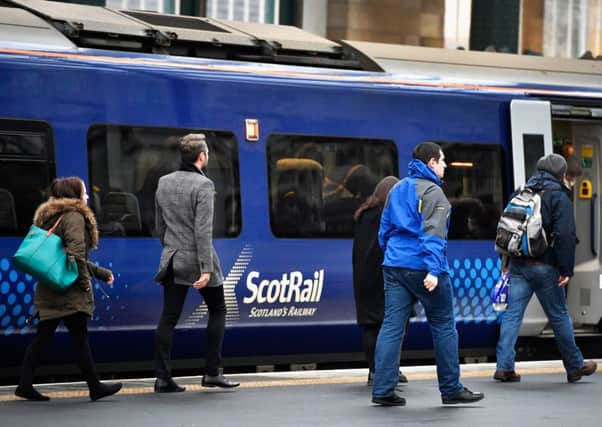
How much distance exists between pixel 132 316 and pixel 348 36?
9575mm

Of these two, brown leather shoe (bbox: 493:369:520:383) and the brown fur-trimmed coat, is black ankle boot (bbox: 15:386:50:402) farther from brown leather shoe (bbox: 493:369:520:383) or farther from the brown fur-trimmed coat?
brown leather shoe (bbox: 493:369:520:383)

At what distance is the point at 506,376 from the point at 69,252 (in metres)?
3.45

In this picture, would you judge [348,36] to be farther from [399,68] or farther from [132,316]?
[132,316]

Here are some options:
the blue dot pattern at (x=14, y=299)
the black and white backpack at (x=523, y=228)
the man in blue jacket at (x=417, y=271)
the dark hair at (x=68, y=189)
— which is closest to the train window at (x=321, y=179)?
the black and white backpack at (x=523, y=228)

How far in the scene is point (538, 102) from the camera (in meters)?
13.5

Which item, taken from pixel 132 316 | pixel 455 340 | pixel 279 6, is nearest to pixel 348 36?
pixel 279 6

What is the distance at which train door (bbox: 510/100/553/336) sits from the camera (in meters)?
13.3

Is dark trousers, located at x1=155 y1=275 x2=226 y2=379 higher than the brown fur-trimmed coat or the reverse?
the reverse

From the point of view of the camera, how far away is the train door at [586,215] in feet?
46.4

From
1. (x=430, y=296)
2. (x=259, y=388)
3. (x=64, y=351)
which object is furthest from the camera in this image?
(x=64, y=351)

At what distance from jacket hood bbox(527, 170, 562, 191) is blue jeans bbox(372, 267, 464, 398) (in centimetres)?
183

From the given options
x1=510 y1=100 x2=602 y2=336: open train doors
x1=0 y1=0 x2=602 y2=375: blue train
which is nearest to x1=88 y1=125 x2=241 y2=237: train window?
x1=0 y1=0 x2=602 y2=375: blue train

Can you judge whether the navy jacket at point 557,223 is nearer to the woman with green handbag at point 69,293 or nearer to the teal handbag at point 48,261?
the woman with green handbag at point 69,293

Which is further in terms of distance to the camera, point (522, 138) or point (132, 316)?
point (522, 138)
